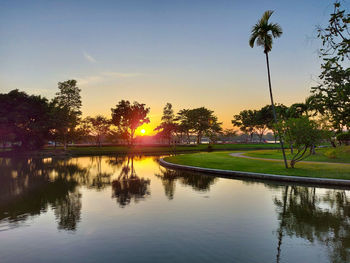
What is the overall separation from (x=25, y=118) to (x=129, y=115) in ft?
101

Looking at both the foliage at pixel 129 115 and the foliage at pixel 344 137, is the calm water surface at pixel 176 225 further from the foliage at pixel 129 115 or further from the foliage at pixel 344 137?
the foliage at pixel 129 115

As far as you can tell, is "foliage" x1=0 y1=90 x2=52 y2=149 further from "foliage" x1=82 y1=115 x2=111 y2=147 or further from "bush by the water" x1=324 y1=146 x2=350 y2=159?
"bush by the water" x1=324 y1=146 x2=350 y2=159

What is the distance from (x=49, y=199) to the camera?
14.6 m

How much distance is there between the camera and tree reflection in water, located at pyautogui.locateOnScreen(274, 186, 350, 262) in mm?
7777

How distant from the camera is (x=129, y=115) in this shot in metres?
84.9

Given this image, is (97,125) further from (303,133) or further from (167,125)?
(303,133)

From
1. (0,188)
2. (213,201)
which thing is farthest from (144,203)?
(0,188)

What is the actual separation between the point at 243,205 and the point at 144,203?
5243mm

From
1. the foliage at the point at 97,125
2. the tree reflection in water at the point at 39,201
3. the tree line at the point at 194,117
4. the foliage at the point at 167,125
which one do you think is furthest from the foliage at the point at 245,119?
the tree reflection in water at the point at 39,201

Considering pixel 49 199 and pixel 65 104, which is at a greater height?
pixel 65 104

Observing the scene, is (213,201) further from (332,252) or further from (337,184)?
(337,184)

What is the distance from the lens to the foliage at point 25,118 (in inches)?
2488

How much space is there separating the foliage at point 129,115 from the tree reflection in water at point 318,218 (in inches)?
2899

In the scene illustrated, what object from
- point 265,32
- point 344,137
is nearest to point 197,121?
point 344,137
